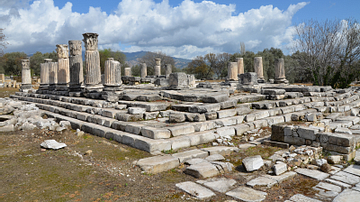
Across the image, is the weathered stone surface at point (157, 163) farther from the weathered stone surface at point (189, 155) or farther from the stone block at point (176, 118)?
the stone block at point (176, 118)

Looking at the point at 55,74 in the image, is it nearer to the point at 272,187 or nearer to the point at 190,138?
the point at 190,138

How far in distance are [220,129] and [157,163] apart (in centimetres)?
297

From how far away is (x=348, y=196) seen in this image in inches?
152

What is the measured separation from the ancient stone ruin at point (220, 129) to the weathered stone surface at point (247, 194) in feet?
0.05

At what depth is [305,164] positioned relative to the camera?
5.29 metres

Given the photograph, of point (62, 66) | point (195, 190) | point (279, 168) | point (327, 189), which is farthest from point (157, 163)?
point (62, 66)

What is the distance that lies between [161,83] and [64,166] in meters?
17.3

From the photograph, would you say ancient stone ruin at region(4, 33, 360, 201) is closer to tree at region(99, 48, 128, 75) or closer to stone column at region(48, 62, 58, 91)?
stone column at region(48, 62, 58, 91)

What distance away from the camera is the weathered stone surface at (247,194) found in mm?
3852

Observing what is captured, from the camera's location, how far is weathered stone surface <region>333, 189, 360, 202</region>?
3.75 meters

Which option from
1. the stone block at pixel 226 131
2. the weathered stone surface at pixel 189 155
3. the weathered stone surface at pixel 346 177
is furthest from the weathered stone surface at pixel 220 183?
the stone block at pixel 226 131

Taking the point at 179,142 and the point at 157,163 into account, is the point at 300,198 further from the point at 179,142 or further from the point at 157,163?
the point at 179,142

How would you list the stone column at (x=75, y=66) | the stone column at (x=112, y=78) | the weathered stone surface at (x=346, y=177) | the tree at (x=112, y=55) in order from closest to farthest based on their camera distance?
the weathered stone surface at (x=346, y=177), the stone column at (x=112, y=78), the stone column at (x=75, y=66), the tree at (x=112, y=55)

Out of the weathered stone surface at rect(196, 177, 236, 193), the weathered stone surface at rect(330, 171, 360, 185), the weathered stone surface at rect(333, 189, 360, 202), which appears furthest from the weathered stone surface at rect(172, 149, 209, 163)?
the weathered stone surface at rect(333, 189, 360, 202)
